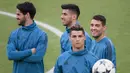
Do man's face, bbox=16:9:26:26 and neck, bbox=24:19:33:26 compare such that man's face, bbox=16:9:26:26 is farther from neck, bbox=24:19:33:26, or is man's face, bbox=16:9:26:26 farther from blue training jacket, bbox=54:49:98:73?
blue training jacket, bbox=54:49:98:73

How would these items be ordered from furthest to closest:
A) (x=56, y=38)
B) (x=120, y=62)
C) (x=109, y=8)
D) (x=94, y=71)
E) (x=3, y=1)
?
(x=3, y=1)
(x=109, y=8)
(x=56, y=38)
(x=120, y=62)
(x=94, y=71)

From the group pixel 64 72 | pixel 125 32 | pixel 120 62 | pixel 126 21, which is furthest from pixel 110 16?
pixel 64 72

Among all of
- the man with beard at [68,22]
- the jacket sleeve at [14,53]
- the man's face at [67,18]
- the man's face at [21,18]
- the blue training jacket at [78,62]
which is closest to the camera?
the blue training jacket at [78,62]

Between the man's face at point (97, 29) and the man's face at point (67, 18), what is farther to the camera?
the man's face at point (67, 18)

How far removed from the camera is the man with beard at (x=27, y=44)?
358 inches

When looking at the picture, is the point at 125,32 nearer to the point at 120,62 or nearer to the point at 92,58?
the point at 120,62

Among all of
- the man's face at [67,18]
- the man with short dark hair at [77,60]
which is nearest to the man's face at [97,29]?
the man's face at [67,18]

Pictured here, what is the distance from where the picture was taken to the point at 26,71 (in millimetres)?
9164

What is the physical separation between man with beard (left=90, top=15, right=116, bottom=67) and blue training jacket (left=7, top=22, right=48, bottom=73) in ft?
3.36

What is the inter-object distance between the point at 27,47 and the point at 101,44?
1458mm

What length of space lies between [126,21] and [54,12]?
3.40 meters

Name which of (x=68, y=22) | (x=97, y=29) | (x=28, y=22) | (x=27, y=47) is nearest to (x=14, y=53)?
(x=27, y=47)

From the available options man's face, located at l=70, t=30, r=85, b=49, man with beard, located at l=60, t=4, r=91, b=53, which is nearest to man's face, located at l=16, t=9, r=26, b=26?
man with beard, located at l=60, t=4, r=91, b=53

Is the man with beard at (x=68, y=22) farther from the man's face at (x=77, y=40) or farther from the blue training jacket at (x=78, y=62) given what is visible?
the blue training jacket at (x=78, y=62)
